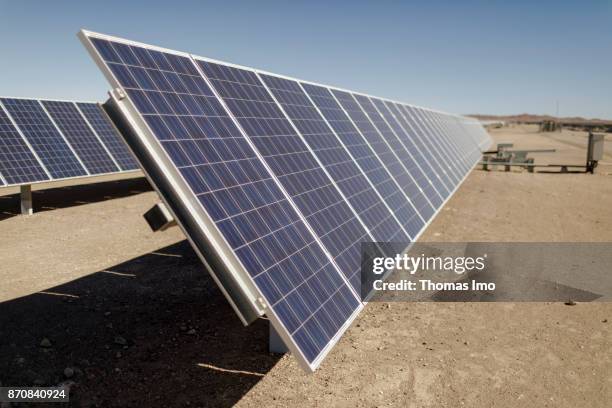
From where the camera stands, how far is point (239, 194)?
609 cm

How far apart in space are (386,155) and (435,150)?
8.79 m

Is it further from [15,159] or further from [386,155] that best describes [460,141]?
[15,159]

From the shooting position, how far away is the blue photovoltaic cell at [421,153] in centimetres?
1647

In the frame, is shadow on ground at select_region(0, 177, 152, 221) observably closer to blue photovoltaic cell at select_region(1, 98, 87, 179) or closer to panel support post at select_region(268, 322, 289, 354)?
blue photovoltaic cell at select_region(1, 98, 87, 179)

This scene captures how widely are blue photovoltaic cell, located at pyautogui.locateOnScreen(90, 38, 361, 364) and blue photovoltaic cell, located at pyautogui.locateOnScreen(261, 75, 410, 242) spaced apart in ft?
7.95

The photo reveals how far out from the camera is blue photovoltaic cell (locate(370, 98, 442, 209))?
1441 centimetres

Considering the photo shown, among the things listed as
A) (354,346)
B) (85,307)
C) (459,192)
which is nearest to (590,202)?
(459,192)

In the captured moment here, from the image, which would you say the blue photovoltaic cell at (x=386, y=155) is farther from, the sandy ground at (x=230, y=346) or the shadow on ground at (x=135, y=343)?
the shadow on ground at (x=135, y=343)

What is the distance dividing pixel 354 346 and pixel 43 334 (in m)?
5.96

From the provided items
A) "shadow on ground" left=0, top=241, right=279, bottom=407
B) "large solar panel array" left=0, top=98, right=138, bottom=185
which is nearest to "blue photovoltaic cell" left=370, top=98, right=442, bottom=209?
"shadow on ground" left=0, top=241, right=279, bottom=407

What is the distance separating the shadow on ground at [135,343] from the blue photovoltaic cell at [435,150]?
11797mm

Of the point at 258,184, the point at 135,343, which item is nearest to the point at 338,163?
the point at 258,184

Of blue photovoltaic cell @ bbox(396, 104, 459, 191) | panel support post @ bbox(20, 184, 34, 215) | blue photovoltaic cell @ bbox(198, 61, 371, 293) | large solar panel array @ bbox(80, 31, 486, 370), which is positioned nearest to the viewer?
large solar panel array @ bbox(80, 31, 486, 370)

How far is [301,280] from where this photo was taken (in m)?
5.95
